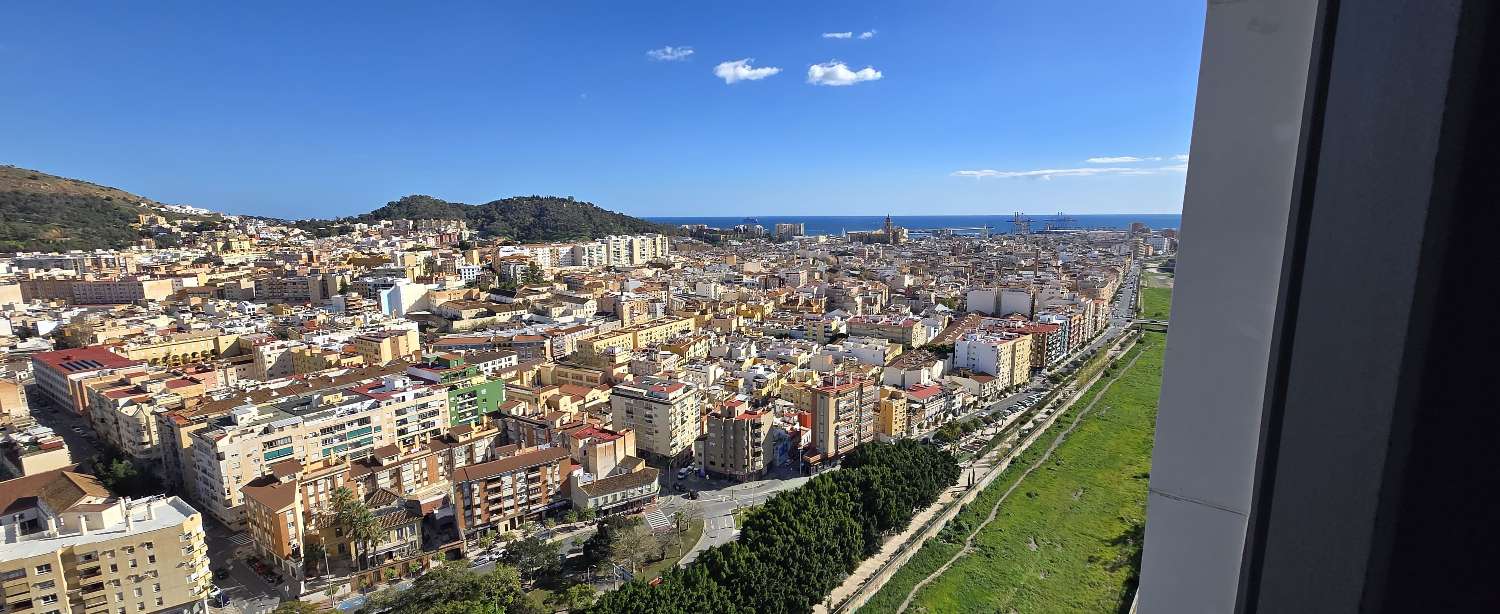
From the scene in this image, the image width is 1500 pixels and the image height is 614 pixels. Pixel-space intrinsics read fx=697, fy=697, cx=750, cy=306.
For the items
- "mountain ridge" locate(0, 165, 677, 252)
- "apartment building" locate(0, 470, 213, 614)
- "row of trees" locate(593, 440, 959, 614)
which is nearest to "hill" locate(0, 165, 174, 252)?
"mountain ridge" locate(0, 165, 677, 252)

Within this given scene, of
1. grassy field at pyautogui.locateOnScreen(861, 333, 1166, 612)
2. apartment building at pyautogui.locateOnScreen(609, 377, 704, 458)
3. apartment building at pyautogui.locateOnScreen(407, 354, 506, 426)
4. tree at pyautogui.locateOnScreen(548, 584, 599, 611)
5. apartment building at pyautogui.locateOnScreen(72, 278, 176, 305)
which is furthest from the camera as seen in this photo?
apartment building at pyautogui.locateOnScreen(72, 278, 176, 305)

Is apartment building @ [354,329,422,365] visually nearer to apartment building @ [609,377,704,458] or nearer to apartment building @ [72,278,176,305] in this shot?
apartment building @ [609,377,704,458]

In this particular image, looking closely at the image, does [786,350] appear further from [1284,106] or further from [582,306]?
[1284,106]

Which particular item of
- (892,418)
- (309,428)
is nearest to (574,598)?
(309,428)

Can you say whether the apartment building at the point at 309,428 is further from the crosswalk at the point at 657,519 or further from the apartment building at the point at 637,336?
the apartment building at the point at 637,336

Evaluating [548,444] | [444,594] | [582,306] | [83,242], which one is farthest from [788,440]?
[83,242]

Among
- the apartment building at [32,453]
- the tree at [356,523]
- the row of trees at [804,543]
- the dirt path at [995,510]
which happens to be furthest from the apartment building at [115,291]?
the dirt path at [995,510]
